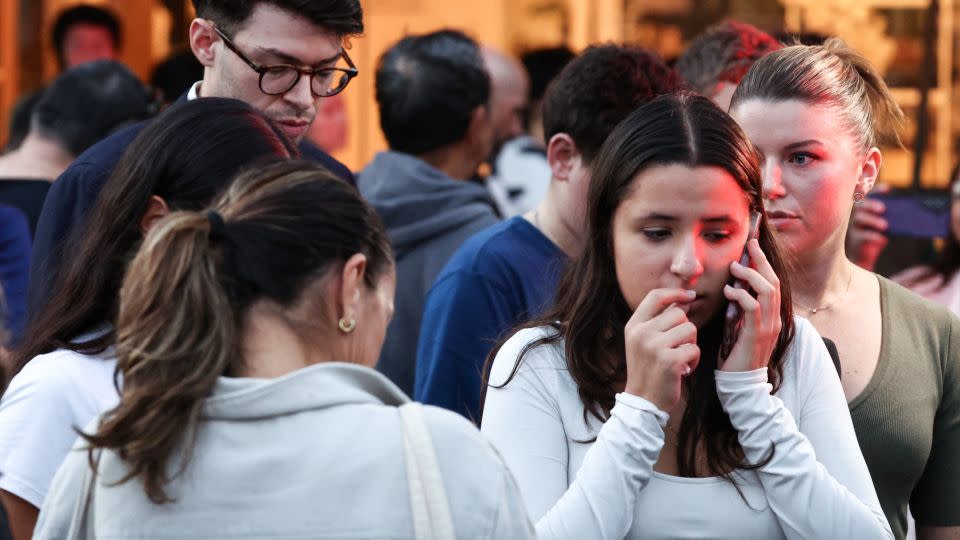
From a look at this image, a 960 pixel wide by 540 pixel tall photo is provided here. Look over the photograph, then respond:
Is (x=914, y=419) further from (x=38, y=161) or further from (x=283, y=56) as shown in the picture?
(x=38, y=161)

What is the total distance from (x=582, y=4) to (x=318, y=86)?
4.85 metres

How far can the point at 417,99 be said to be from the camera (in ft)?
14.7

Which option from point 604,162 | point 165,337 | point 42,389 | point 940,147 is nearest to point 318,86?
point 604,162

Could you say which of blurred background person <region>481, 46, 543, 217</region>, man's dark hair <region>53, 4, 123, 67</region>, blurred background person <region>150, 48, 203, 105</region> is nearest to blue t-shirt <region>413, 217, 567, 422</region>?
blurred background person <region>481, 46, 543, 217</region>

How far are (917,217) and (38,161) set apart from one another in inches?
134

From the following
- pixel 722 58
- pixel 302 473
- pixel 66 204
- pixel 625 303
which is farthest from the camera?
pixel 722 58

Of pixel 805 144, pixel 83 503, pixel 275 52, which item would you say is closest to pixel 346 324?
pixel 83 503

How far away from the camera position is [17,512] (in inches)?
93.3

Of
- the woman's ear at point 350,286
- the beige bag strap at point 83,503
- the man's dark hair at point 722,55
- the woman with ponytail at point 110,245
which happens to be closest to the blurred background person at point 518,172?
the man's dark hair at point 722,55

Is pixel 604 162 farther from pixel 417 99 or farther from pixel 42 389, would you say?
pixel 417 99

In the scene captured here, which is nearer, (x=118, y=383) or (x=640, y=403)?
(x=118, y=383)

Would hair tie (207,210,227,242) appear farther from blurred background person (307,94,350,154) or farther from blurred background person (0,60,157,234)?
blurred background person (307,94,350,154)

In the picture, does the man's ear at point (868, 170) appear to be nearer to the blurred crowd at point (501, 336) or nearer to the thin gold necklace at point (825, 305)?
the blurred crowd at point (501, 336)

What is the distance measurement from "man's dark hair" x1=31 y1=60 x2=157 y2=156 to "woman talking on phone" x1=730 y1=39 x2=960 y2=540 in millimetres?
3044
